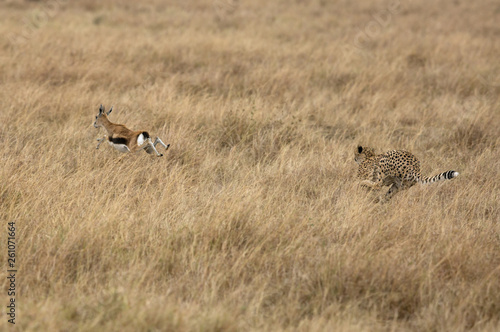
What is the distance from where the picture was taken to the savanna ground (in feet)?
10.3

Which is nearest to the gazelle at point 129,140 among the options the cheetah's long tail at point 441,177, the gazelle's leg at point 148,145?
the gazelle's leg at point 148,145

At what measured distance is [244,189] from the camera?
4.54 meters

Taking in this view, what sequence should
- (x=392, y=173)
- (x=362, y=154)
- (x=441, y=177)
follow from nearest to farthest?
(x=441, y=177)
(x=392, y=173)
(x=362, y=154)

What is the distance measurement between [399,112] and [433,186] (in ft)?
8.33

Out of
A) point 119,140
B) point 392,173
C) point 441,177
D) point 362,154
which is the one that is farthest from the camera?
point 362,154

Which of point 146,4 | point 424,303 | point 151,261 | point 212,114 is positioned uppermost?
point 146,4

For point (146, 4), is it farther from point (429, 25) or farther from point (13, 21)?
point (429, 25)

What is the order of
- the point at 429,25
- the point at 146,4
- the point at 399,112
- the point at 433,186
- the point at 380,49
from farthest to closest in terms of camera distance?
1. the point at 146,4
2. the point at 429,25
3. the point at 380,49
4. the point at 399,112
5. the point at 433,186

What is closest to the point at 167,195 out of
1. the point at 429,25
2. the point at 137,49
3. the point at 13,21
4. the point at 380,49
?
the point at 137,49

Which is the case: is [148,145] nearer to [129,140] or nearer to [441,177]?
[129,140]

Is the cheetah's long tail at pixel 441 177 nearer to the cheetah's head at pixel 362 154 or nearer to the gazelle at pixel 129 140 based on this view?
the cheetah's head at pixel 362 154

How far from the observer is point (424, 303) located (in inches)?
125

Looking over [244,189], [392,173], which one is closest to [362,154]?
[392,173]

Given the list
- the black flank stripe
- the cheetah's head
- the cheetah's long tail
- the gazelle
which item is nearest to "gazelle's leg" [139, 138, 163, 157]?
the gazelle
